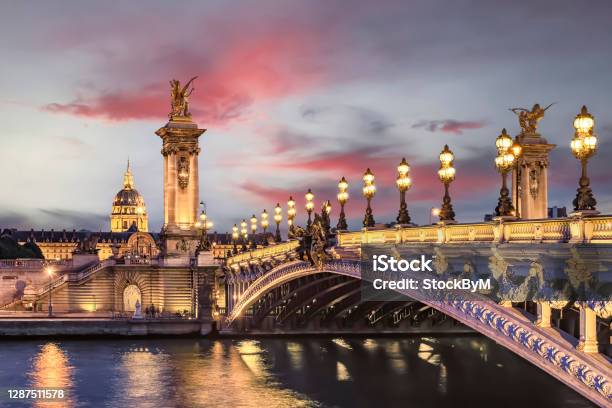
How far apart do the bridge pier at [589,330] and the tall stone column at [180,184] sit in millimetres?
76505

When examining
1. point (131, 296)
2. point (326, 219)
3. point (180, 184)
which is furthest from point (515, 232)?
point (180, 184)

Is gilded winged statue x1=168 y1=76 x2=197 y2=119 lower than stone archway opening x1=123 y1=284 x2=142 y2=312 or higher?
higher

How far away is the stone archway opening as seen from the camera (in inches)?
3711

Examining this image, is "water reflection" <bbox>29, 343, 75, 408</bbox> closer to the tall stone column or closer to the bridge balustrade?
the bridge balustrade

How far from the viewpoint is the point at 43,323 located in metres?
76.7

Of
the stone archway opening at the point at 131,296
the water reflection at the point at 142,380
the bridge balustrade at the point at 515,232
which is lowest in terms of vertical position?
the water reflection at the point at 142,380

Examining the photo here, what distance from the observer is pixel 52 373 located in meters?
58.0

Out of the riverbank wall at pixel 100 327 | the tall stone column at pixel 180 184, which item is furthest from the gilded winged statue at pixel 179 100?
the riverbank wall at pixel 100 327

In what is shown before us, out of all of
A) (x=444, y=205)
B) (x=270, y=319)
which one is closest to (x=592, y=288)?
(x=444, y=205)

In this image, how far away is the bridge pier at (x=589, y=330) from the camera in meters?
22.0

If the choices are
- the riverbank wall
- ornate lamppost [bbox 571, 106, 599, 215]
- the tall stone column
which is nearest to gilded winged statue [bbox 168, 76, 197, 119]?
the tall stone column

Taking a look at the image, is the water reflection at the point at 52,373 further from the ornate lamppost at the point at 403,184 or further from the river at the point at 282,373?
the ornate lamppost at the point at 403,184

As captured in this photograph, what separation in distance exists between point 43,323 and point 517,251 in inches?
2283

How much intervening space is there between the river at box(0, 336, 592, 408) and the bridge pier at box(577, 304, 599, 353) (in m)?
24.3
